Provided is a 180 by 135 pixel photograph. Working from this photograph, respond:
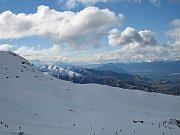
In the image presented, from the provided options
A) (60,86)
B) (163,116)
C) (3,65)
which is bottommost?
(163,116)

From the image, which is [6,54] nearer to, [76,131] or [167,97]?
[167,97]

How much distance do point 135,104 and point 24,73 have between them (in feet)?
101

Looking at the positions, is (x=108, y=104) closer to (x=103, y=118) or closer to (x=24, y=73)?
(x=103, y=118)

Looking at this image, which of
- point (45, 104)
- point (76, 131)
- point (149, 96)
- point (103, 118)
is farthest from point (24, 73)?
point (76, 131)

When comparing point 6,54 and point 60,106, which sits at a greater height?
point 6,54

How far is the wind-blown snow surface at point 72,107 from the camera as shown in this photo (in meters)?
37.3

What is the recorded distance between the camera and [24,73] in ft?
261

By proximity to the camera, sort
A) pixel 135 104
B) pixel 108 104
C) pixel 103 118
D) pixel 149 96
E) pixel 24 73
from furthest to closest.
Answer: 1. pixel 24 73
2. pixel 149 96
3. pixel 135 104
4. pixel 108 104
5. pixel 103 118

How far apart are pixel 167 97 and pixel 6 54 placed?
5158cm

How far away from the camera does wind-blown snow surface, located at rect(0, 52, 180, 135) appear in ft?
122

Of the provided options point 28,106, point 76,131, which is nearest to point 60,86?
point 28,106

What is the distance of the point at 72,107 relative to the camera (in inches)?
2205

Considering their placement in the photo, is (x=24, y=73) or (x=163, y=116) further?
(x=24, y=73)

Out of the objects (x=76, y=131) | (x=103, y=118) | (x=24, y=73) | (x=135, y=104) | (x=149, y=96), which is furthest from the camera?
(x=24, y=73)
